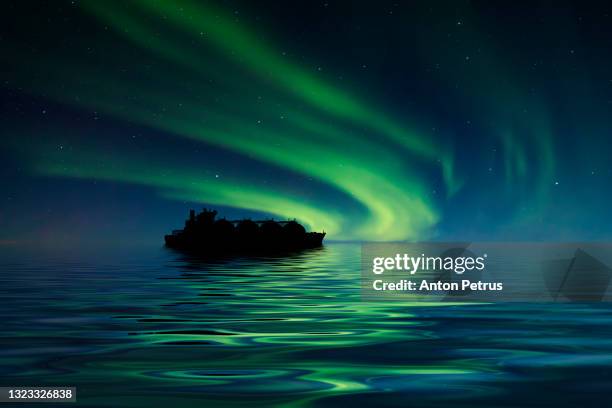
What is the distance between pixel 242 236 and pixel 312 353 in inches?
5293

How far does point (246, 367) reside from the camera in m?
11.9

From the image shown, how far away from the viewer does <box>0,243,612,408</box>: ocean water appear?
991 cm

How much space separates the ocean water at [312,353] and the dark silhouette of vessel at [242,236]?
398 feet

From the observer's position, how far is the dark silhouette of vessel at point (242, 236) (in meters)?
146

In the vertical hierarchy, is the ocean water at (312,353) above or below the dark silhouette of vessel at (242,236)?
below

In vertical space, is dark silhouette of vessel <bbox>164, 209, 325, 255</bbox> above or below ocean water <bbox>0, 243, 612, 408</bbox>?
above

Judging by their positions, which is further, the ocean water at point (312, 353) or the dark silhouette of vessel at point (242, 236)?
the dark silhouette of vessel at point (242, 236)

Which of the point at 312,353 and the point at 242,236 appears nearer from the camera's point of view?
the point at 312,353

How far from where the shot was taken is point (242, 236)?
147000mm

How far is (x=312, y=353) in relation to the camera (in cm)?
1324

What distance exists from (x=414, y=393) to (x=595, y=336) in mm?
7509

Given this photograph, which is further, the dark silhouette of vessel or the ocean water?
the dark silhouette of vessel

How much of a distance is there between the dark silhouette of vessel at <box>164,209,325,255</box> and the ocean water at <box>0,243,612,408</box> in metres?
121

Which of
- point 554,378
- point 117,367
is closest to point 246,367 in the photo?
point 117,367
